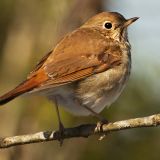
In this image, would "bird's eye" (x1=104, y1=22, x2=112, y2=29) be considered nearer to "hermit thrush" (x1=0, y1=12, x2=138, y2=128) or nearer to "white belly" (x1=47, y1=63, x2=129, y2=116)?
"hermit thrush" (x1=0, y1=12, x2=138, y2=128)

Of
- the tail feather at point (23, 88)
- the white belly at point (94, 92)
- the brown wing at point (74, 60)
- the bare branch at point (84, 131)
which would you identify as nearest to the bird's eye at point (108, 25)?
the brown wing at point (74, 60)

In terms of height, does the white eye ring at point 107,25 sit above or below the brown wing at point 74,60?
above

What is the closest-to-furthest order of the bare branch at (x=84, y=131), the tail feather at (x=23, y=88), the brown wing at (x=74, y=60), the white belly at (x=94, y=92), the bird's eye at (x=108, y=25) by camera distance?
the bare branch at (x=84, y=131) → the tail feather at (x=23, y=88) → the brown wing at (x=74, y=60) → the white belly at (x=94, y=92) → the bird's eye at (x=108, y=25)

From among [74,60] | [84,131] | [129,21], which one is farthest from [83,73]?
[129,21]

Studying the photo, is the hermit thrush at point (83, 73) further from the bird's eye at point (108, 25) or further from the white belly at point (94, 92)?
the bird's eye at point (108, 25)

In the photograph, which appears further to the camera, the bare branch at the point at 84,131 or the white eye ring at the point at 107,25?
the white eye ring at the point at 107,25

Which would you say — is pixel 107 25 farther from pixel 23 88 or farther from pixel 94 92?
pixel 23 88
